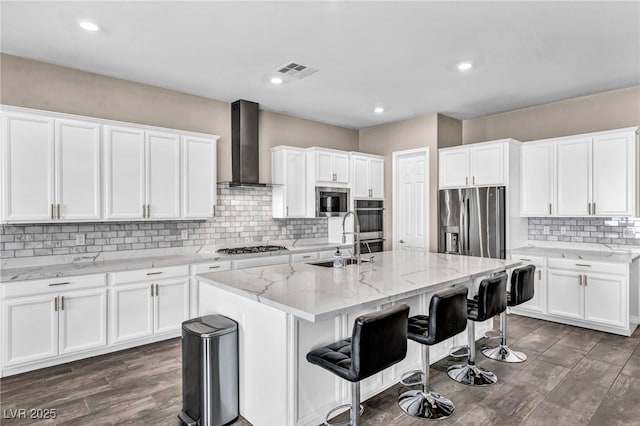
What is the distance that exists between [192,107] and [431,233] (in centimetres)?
396

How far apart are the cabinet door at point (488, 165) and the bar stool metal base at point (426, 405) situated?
3.36 meters

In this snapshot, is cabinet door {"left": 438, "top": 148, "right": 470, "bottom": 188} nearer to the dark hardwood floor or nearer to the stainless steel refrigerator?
the stainless steel refrigerator

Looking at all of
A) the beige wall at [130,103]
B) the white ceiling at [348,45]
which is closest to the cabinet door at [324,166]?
the beige wall at [130,103]

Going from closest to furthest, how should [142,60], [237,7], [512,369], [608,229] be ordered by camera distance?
[237,7]
[512,369]
[142,60]
[608,229]

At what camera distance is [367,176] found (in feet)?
20.7

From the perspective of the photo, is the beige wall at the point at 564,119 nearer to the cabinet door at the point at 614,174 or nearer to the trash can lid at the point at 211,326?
the cabinet door at the point at 614,174

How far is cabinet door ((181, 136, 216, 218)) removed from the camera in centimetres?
447

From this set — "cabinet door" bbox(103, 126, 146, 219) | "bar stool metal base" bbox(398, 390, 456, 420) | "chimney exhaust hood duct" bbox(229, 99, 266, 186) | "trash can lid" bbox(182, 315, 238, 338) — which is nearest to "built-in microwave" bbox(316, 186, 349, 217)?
"chimney exhaust hood duct" bbox(229, 99, 266, 186)

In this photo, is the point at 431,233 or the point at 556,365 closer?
the point at 556,365

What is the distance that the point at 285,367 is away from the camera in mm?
2238

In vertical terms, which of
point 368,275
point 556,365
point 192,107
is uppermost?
point 192,107

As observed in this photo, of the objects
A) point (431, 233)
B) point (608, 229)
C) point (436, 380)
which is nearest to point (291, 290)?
point (436, 380)

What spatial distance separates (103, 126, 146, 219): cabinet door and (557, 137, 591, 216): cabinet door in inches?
205

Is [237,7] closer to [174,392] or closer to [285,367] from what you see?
[285,367]
